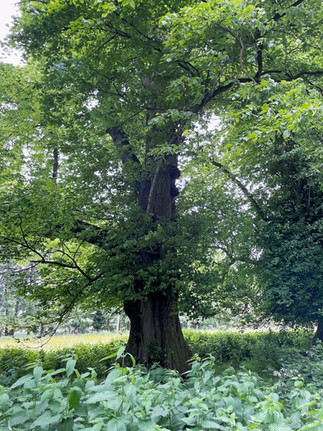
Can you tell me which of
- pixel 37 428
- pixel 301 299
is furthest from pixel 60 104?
pixel 301 299

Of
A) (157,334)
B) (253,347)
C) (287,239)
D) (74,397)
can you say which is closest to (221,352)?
(253,347)

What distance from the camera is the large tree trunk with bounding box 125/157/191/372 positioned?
6125mm

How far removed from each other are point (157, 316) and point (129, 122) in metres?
3.87

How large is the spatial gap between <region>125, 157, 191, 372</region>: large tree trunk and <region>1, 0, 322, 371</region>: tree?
3 cm

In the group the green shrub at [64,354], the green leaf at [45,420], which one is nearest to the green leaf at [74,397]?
the green leaf at [45,420]

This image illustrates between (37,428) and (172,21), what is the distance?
4.92 meters

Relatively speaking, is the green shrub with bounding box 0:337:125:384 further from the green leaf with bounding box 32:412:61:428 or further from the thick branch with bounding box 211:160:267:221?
the green leaf with bounding box 32:412:61:428

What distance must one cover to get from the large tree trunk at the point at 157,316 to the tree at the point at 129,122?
→ 0.03 m

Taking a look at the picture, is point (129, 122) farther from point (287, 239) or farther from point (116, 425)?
point (116, 425)

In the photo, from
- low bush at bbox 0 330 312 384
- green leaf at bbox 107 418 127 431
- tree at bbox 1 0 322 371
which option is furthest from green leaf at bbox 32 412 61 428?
low bush at bbox 0 330 312 384

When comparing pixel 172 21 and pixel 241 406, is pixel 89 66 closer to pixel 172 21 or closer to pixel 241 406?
pixel 172 21

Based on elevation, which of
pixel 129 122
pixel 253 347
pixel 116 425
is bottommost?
pixel 253 347

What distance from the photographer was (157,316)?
6.57m

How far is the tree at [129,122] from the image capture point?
17.2ft
